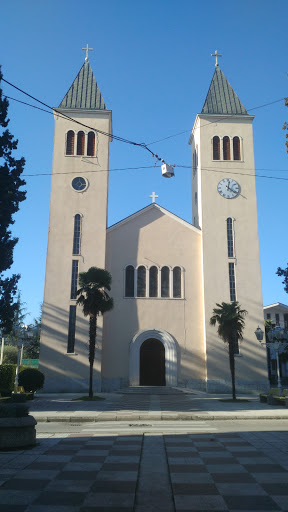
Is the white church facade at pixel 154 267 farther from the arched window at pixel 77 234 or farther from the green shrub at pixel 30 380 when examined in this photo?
the green shrub at pixel 30 380

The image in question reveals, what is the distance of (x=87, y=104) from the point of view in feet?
112

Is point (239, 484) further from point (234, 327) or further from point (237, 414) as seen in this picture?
point (234, 327)

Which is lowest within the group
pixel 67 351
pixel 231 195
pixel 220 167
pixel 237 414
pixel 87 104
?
pixel 237 414

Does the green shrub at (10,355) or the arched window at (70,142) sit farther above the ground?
the arched window at (70,142)

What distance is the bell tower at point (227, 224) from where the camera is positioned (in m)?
29.4

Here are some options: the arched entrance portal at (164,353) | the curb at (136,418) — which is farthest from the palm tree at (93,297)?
the curb at (136,418)

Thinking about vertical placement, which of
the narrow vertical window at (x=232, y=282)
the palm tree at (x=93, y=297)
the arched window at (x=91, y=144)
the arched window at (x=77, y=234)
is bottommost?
the palm tree at (x=93, y=297)

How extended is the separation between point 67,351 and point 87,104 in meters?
19.6

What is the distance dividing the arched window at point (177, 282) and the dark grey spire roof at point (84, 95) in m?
14.4

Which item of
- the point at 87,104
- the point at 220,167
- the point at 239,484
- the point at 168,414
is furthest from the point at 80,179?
the point at 239,484

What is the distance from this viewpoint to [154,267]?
3147 centimetres

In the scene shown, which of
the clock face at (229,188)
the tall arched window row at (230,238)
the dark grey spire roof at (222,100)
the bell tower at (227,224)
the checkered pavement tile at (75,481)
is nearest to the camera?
the checkered pavement tile at (75,481)

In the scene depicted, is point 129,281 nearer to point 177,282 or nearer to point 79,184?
point 177,282

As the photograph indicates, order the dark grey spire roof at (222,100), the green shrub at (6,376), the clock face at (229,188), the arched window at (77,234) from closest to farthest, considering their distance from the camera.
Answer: the green shrub at (6,376) < the arched window at (77,234) < the clock face at (229,188) < the dark grey spire roof at (222,100)
